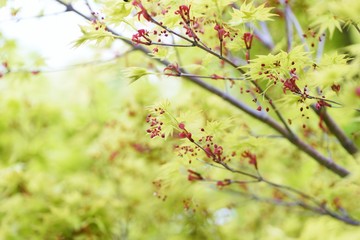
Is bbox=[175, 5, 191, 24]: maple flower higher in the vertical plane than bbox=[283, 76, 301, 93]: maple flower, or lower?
higher

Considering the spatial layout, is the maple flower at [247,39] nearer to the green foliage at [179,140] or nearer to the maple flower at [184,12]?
the green foliage at [179,140]

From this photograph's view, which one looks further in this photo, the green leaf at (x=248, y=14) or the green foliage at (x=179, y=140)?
the green foliage at (x=179, y=140)

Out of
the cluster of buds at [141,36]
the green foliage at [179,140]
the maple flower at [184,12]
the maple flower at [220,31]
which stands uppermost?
the maple flower at [184,12]

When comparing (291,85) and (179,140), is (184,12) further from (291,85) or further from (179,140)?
(179,140)

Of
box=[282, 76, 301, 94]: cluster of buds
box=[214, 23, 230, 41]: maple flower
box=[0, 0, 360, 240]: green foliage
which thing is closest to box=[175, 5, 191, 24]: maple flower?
box=[0, 0, 360, 240]: green foliage

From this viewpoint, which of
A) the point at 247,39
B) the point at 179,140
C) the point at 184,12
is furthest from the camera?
the point at 179,140

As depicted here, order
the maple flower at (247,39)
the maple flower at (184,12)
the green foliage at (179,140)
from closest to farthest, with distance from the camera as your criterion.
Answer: the maple flower at (184,12) < the maple flower at (247,39) < the green foliage at (179,140)

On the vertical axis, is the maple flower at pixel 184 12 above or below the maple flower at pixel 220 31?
above

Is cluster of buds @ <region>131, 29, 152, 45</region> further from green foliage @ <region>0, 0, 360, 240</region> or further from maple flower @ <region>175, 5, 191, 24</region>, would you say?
maple flower @ <region>175, 5, 191, 24</region>

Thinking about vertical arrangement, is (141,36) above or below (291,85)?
above

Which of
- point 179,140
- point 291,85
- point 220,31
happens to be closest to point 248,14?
Result: point 220,31

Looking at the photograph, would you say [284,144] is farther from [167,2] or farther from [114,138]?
[167,2]

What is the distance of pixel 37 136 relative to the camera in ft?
11.6

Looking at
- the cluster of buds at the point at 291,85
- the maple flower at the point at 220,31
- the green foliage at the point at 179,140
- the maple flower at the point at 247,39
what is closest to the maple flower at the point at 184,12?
the green foliage at the point at 179,140
